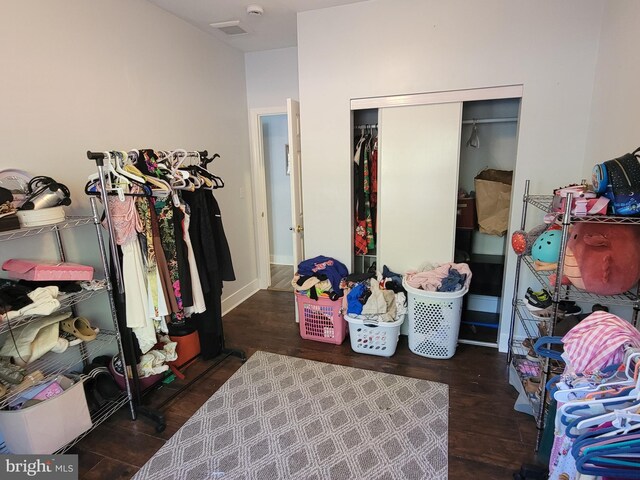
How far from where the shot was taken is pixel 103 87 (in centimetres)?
234

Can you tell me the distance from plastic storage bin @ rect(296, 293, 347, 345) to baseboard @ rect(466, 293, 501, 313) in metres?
1.32

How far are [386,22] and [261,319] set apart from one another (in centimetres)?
283

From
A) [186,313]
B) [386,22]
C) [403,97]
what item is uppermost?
[386,22]

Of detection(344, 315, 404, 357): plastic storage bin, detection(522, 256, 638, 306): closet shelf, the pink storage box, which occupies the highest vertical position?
the pink storage box

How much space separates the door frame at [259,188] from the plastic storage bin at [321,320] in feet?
4.57

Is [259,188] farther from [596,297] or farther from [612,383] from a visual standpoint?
[612,383]

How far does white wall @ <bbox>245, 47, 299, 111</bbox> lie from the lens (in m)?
3.72

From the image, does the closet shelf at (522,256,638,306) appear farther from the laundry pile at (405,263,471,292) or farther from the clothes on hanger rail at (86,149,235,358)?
the clothes on hanger rail at (86,149,235,358)

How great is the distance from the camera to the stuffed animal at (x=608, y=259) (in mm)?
1530

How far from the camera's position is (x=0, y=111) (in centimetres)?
178

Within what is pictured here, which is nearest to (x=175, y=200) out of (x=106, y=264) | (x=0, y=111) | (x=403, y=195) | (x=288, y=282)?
(x=106, y=264)

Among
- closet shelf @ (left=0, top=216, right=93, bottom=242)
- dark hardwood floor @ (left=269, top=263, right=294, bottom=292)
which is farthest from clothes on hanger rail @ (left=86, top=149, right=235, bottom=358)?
dark hardwood floor @ (left=269, top=263, right=294, bottom=292)

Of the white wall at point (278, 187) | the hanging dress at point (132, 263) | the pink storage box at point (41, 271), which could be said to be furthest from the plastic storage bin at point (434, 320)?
the white wall at point (278, 187)

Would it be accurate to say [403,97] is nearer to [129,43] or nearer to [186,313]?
[129,43]
